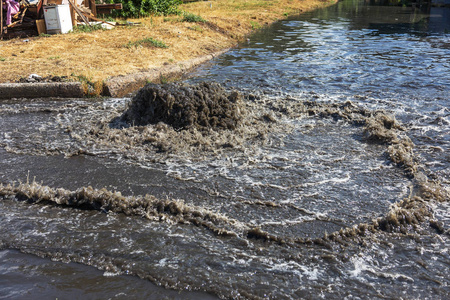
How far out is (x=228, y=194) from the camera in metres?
4.98

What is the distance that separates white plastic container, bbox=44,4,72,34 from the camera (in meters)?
13.2

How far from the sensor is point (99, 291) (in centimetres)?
324

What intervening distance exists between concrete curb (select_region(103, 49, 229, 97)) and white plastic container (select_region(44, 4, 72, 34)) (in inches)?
199

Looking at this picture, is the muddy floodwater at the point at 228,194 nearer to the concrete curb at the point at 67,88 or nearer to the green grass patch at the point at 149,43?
the concrete curb at the point at 67,88

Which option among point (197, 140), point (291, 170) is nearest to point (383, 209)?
point (291, 170)

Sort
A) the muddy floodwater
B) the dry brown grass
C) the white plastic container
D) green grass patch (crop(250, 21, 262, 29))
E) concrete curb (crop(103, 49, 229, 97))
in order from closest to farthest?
the muddy floodwater → concrete curb (crop(103, 49, 229, 97)) → the dry brown grass → the white plastic container → green grass patch (crop(250, 21, 262, 29))

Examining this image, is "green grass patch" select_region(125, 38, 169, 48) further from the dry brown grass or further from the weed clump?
the weed clump

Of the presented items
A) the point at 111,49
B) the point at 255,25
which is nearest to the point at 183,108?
the point at 111,49

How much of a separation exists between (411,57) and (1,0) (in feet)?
48.6

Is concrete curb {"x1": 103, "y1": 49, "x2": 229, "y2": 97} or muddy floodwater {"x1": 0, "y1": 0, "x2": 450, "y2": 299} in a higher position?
concrete curb {"x1": 103, "y1": 49, "x2": 229, "y2": 97}

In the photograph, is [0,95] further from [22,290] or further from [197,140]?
[22,290]

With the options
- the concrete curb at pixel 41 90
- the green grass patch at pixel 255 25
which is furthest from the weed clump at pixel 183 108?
the green grass patch at pixel 255 25

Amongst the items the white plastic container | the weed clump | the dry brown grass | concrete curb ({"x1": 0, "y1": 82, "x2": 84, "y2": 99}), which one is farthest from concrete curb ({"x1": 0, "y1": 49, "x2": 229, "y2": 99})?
the white plastic container

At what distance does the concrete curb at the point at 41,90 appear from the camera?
879 centimetres
